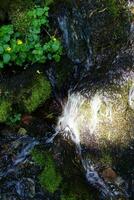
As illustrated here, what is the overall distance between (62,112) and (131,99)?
0.94 m

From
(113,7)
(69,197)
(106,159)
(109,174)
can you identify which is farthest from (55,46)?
(69,197)

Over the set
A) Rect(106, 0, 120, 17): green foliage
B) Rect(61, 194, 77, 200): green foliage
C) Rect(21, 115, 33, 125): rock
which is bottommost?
Rect(61, 194, 77, 200): green foliage

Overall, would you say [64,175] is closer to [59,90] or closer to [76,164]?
[76,164]

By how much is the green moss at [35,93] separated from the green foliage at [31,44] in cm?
22

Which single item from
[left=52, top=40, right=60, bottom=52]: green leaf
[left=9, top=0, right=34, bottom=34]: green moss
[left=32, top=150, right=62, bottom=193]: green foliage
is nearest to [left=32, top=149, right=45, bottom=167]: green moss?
[left=32, top=150, right=62, bottom=193]: green foliage

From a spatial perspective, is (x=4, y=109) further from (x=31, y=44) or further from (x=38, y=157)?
(x=31, y=44)

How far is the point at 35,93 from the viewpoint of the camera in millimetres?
4355

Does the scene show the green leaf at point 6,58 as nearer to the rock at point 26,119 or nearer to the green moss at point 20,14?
the green moss at point 20,14

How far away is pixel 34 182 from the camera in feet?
13.5

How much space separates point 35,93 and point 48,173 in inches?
32.9

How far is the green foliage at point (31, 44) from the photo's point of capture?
4.18 meters

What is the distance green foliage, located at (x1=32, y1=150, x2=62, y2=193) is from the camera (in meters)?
4.08

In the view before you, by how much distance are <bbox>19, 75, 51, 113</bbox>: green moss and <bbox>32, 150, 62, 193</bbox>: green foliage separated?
1.71ft

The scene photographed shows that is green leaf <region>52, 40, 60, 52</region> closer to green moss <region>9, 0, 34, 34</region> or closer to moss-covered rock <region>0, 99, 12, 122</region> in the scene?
green moss <region>9, 0, 34, 34</region>
